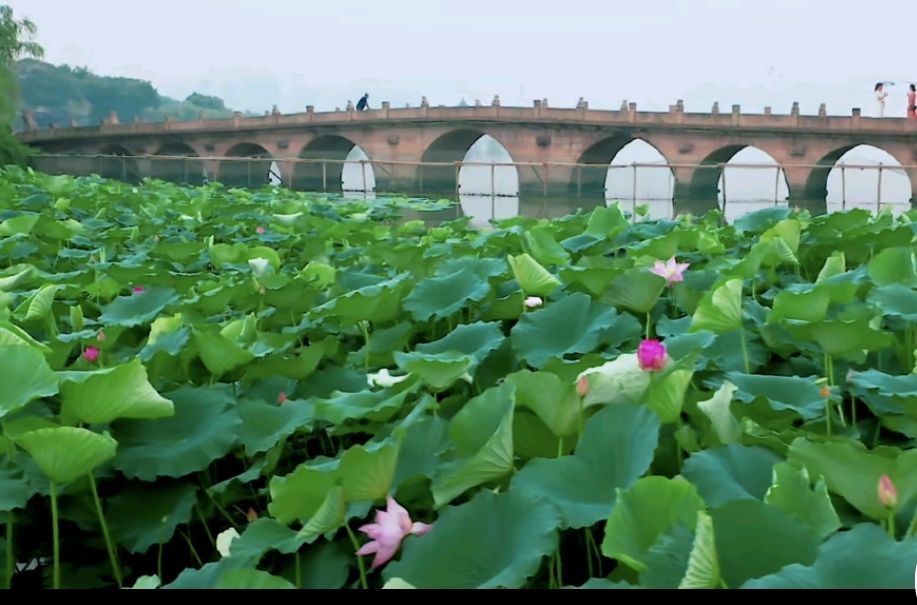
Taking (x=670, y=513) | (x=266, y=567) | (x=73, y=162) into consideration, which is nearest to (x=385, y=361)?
(x=266, y=567)

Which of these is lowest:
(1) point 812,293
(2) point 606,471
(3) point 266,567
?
(3) point 266,567

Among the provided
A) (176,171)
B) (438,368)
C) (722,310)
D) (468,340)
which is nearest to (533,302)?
(468,340)

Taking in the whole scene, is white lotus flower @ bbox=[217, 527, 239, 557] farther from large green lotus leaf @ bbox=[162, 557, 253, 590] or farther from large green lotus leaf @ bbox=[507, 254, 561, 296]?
large green lotus leaf @ bbox=[507, 254, 561, 296]

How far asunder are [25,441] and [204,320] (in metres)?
0.99

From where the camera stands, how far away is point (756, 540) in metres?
0.71

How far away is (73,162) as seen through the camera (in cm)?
2041

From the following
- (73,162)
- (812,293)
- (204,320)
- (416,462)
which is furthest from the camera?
(73,162)

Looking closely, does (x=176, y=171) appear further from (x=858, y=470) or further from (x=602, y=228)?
(x=858, y=470)

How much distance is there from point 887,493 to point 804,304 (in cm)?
59

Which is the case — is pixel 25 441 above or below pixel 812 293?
below

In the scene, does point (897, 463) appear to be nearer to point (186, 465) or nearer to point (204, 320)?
point (186, 465)

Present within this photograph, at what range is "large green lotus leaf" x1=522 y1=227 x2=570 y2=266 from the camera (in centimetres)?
212

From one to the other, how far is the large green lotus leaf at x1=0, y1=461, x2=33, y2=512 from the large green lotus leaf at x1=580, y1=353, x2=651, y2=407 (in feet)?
1.88

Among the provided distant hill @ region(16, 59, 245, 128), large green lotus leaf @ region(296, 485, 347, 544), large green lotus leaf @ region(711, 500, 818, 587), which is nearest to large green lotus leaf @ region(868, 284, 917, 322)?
large green lotus leaf @ region(711, 500, 818, 587)
